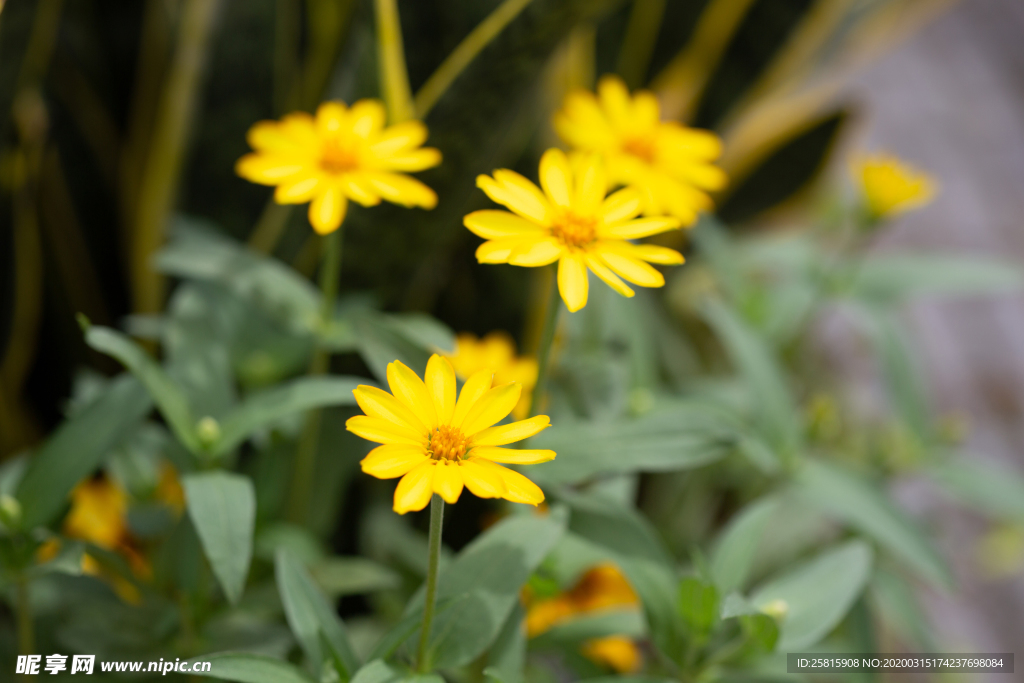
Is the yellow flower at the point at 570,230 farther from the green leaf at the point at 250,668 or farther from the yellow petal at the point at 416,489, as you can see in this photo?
the green leaf at the point at 250,668

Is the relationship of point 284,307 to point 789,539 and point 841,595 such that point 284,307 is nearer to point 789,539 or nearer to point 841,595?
point 841,595

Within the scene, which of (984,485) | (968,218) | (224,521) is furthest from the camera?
(968,218)

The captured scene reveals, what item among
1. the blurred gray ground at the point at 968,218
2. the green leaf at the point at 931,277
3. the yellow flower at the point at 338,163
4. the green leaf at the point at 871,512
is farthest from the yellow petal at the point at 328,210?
the blurred gray ground at the point at 968,218

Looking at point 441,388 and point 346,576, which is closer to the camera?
point 441,388

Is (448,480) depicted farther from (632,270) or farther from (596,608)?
(596,608)

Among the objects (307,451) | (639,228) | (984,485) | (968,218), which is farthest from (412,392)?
(968,218)

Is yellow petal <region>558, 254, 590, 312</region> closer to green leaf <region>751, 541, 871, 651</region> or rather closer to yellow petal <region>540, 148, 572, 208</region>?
yellow petal <region>540, 148, 572, 208</region>

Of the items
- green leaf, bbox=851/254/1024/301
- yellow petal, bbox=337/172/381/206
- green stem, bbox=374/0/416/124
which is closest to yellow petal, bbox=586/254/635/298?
yellow petal, bbox=337/172/381/206
